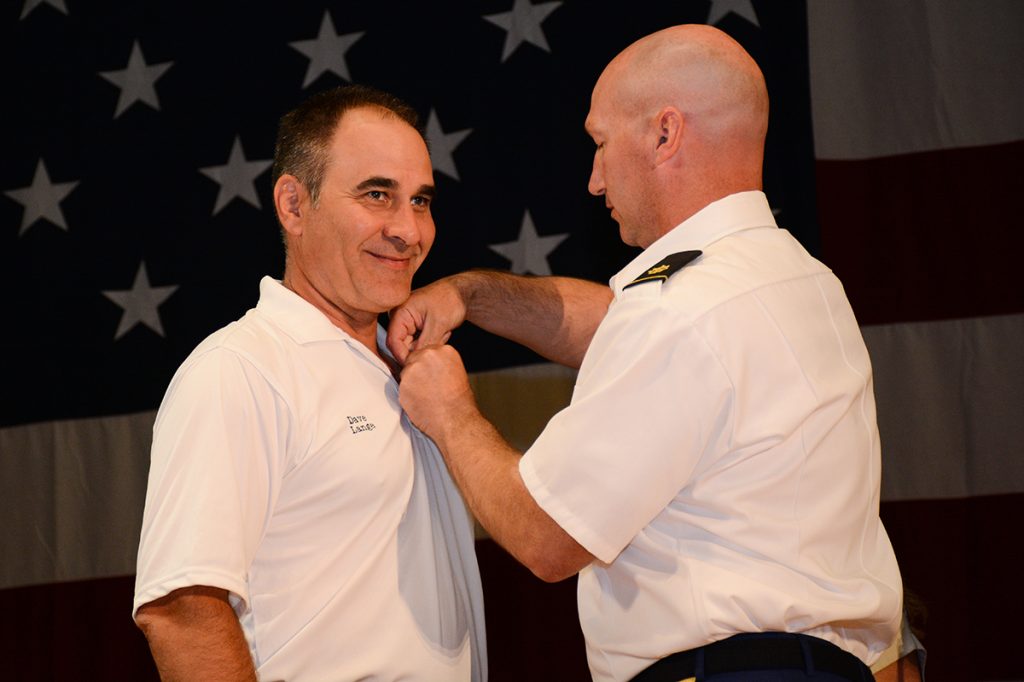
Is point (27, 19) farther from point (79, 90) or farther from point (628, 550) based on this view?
point (628, 550)

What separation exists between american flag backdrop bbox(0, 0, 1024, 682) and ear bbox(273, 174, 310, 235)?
114 centimetres

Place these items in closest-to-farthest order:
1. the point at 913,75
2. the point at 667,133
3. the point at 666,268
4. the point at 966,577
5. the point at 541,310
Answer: the point at 666,268 < the point at 667,133 < the point at 541,310 < the point at 966,577 < the point at 913,75

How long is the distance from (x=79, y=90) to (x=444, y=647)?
2.51m

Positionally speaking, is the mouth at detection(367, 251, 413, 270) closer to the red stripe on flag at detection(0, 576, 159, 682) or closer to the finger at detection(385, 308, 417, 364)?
the finger at detection(385, 308, 417, 364)

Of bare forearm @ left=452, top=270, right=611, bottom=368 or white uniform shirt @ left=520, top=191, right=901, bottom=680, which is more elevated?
bare forearm @ left=452, top=270, right=611, bottom=368

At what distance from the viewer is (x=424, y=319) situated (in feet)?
7.34

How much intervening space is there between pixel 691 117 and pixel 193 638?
116cm

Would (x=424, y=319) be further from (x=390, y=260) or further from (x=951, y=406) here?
(x=951, y=406)

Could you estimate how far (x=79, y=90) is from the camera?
11.7 feet

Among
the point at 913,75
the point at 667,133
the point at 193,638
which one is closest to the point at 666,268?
the point at 667,133

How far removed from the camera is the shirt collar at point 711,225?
6.01 ft

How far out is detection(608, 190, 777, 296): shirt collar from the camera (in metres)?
1.83

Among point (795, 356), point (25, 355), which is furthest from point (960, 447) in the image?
point (25, 355)

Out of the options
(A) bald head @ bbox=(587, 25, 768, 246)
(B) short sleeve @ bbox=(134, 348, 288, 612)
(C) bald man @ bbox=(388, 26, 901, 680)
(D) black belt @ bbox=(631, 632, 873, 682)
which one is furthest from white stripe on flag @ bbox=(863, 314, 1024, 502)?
(B) short sleeve @ bbox=(134, 348, 288, 612)
